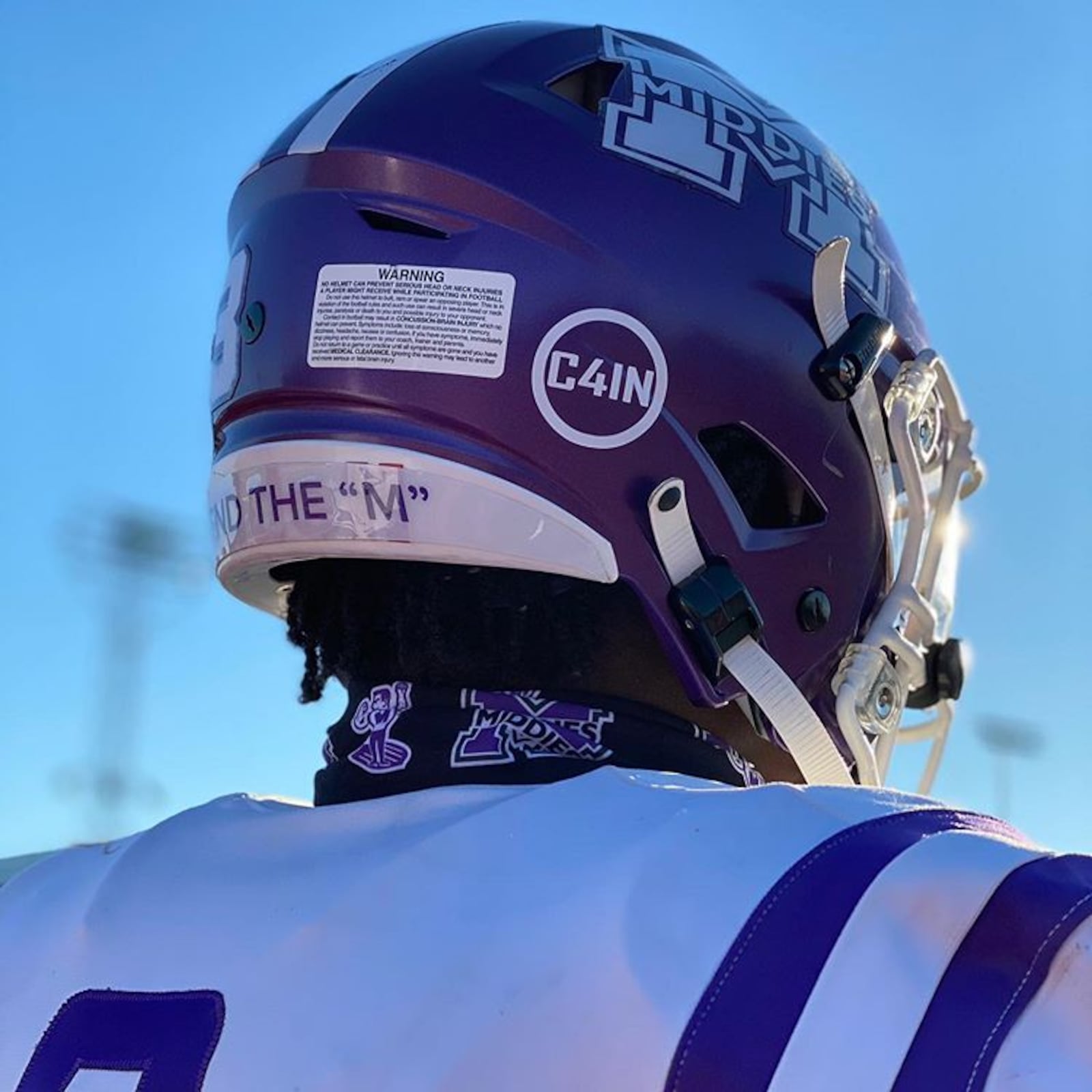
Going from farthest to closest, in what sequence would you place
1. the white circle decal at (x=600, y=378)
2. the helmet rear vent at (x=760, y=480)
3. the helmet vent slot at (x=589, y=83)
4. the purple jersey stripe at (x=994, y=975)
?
1. the helmet vent slot at (x=589, y=83)
2. the helmet rear vent at (x=760, y=480)
3. the white circle decal at (x=600, y=378)
4. the purple jersey stripe at (x=994, y=975)

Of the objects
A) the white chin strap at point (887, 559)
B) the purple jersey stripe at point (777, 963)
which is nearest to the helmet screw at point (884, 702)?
the white chin strap at point (887, 559)

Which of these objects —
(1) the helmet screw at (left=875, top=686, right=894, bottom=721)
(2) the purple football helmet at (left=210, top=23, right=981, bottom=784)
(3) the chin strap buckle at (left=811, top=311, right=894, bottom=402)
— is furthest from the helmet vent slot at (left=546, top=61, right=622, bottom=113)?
(1) the helmet screw at (left=875, top=686, right=894, bottom=721)

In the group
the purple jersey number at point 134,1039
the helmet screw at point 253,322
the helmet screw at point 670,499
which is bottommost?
the purple jersey number at point 134,1039

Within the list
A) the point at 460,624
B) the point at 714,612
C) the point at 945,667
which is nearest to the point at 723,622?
the point at 714,612

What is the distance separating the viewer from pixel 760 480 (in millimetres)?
1975

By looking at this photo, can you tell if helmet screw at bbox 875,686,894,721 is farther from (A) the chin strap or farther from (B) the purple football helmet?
(A) the chin strap

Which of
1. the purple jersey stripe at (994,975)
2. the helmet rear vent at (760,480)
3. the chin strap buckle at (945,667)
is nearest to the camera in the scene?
the purple jersey stripe at (994,975)

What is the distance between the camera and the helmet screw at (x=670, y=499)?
6.04 feet

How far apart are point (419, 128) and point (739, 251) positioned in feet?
1.29

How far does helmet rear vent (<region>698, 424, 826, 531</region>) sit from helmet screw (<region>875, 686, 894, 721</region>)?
22 centimetres

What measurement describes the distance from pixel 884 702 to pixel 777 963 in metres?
0.86

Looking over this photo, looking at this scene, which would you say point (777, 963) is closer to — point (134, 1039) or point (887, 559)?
point (134, 1039)

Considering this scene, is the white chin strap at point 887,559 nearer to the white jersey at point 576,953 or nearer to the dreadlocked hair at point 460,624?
the dreadlocked hair at point 460,624

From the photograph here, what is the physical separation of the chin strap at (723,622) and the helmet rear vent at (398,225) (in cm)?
38
